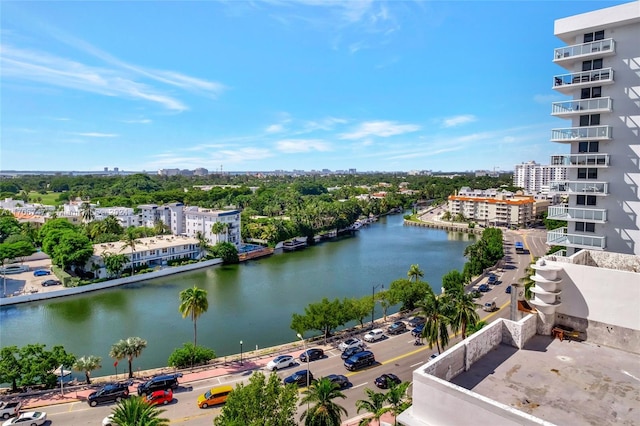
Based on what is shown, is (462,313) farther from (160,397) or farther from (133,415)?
(133,415)

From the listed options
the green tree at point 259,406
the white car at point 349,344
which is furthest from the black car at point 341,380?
the green tree at point 259,406

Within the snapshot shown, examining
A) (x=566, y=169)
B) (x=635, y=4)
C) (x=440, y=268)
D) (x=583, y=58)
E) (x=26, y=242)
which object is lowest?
(x=440, y=268)

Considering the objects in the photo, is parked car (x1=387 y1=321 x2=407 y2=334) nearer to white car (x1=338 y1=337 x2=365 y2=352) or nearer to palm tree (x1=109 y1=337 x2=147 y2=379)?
white car (x1=338 y1=337 x2=365 y2=352)

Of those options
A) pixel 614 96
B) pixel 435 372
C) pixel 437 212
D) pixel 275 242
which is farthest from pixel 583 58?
pixel 437 212

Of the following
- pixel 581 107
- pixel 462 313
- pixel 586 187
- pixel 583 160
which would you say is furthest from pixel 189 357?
pixel 581 107

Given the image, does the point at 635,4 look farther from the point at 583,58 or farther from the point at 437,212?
the point at 437,212

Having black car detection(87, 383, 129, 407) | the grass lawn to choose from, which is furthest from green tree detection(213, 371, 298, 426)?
the grass lawn

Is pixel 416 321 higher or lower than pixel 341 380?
lower
